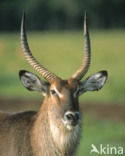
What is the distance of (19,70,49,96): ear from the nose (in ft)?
2.92

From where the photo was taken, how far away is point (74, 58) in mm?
44969

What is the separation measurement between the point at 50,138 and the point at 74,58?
35.9m

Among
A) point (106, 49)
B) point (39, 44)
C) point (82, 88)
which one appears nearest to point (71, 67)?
point (106, 49)

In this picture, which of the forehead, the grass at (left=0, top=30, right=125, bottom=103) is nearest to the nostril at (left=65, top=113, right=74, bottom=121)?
the forehead

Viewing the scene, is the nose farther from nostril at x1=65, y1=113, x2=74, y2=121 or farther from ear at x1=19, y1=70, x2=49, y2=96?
ear at x1=19, y1=70, x2=49, y2=96

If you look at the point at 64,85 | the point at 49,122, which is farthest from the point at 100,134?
the point at 64,85

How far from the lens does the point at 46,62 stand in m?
41.7

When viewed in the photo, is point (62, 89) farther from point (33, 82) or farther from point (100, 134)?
point (100, 134)

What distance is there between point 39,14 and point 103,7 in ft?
38.8

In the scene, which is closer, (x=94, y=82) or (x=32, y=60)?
(x=32, y=60)

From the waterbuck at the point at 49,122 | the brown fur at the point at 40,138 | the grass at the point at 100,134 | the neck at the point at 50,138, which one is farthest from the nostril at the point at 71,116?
the grass at the point at 100,134

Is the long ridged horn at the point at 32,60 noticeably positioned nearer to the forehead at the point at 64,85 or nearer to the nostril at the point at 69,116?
the forehead at the point at 64,85

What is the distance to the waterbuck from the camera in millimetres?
8859

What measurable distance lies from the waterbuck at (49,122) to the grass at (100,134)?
458 cm
